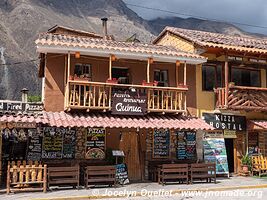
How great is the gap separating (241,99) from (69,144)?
8292 millimetres

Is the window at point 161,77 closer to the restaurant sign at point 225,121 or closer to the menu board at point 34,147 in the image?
the restaurant sign at point 225,121

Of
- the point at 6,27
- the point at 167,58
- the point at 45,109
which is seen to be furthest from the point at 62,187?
the point at 6,27

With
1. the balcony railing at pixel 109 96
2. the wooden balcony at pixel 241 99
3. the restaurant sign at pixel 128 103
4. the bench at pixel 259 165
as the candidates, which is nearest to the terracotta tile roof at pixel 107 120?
the restaurant sign at pixel 128 103

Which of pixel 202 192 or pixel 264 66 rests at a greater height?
pixel 264 66

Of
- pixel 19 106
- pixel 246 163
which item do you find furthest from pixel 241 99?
pixel 19 106

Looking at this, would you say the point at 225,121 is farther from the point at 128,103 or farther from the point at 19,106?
the point at 19,106

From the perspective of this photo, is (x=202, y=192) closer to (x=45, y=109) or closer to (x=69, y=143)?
(x=69, y=143)

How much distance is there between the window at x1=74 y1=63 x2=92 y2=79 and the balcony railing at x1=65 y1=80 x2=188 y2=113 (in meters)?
0.84

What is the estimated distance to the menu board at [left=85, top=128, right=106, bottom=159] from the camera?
15477 mm

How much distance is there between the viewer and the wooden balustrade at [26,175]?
493 inches

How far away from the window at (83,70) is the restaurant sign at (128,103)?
78.3 inches

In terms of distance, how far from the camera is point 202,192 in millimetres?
13180

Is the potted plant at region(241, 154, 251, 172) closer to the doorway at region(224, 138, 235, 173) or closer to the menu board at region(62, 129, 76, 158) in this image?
the doorway at region(224, 138, 235, 173)

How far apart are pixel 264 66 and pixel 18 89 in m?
30.6
